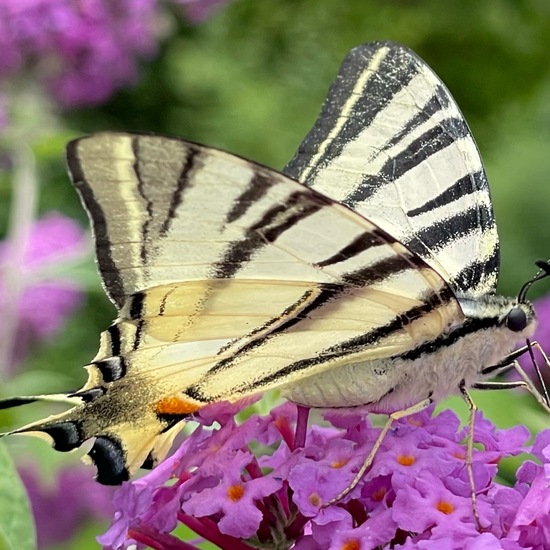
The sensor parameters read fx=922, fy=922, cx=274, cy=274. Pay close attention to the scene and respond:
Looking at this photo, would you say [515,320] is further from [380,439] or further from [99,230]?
[99,230]

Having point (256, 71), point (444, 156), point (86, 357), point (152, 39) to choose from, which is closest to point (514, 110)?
point (256, 71)

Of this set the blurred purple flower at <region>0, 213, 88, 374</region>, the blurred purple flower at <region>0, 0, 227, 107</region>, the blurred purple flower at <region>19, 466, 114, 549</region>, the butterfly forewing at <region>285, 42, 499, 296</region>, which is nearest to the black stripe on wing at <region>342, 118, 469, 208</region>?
the butterfly forewing at <region>285, 42, 499, 296</region>

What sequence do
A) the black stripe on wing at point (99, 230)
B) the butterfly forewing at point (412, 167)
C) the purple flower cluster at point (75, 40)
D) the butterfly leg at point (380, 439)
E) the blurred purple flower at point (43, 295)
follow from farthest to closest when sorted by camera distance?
the blurred purple flower at point (43, 295)
the purple flower cluster at point (75, 40)
the butterfly forewing at point (412, 167)
the butterfly leg at point (380, 439)
the black stripe on wing at point (99, 230)

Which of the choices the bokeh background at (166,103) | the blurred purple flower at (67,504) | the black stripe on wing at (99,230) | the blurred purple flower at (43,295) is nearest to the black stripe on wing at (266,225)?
the black stripe on wing at (99,230)

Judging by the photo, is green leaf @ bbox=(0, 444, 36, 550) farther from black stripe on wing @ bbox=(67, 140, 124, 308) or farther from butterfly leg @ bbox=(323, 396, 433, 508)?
butterfly leg @ bbox=(323, 396, 433, 508)

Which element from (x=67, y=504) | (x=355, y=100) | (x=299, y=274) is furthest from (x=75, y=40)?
(x=299, y=274)

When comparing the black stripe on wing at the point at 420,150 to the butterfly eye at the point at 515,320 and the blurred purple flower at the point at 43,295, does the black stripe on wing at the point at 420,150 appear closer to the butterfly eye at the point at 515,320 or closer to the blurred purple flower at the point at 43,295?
the butterfly eye at the point at 515,320
